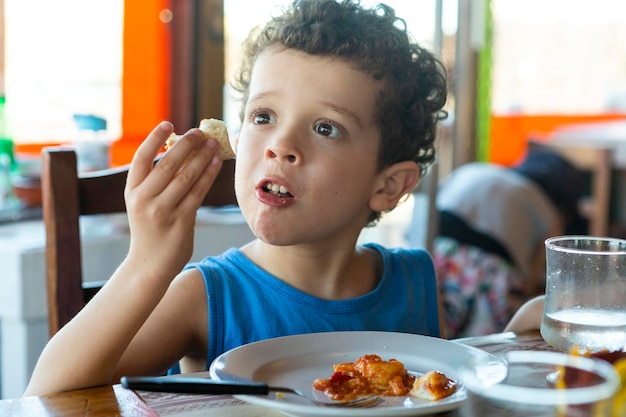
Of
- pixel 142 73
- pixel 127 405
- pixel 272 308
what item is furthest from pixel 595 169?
pixel 127 405

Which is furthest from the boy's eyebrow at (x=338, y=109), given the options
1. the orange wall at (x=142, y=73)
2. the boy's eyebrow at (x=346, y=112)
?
the orange wall at (x=142, y=73)

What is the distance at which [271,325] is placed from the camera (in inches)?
44.3

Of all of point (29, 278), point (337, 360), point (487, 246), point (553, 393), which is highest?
point (553, 393)

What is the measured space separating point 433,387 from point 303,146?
41 centimetres

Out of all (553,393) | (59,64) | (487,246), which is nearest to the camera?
(553,393)

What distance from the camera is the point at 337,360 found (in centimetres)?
86

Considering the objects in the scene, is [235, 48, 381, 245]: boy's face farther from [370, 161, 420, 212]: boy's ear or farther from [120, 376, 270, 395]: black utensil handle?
[120, 376, 270, 395]: black utensil handle

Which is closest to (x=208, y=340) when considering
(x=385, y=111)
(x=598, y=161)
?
(x=385, y=111)

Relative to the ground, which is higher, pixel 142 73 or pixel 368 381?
pixel 142 73

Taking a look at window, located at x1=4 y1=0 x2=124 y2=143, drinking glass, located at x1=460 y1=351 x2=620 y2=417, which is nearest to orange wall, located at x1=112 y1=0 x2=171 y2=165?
window, located at x1=4 y1=0 x2=124 y2=143

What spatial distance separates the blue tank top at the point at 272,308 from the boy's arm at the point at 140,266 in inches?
7.7

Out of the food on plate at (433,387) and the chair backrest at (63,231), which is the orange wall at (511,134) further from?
the food on plate at (433,387)

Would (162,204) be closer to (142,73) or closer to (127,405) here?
(127,405)

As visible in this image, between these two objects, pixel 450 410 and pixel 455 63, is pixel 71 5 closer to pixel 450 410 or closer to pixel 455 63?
pixel 455 63
